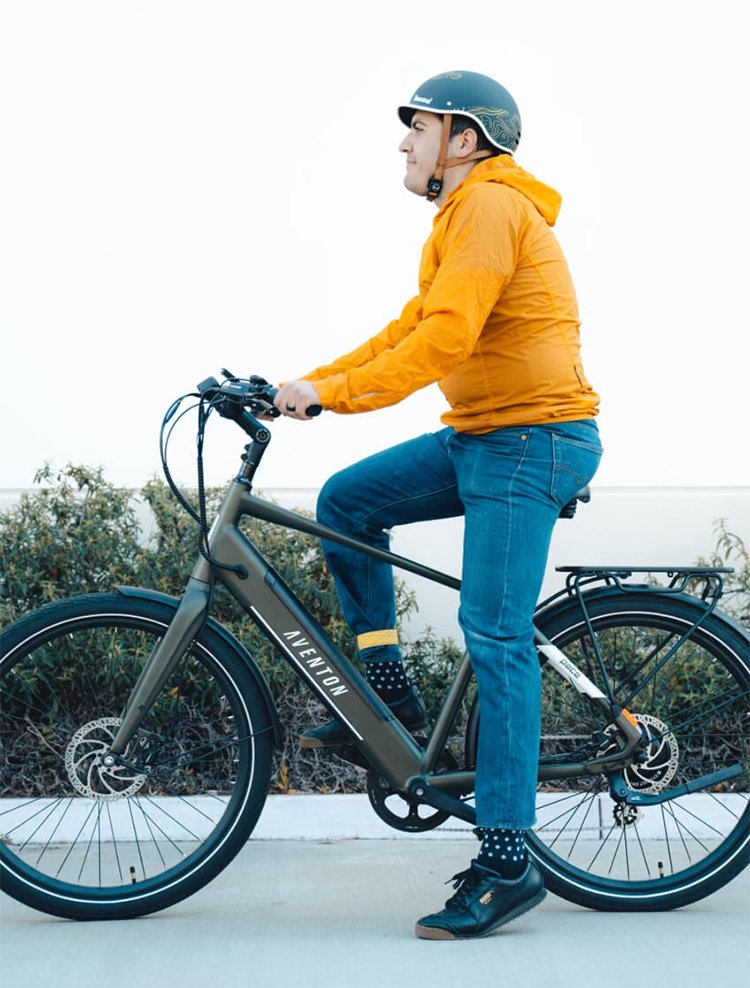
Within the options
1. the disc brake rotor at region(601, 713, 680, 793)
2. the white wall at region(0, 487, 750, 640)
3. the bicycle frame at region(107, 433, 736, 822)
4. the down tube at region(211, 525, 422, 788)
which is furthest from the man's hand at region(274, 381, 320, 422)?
the white wall at region(0, 487, 750, 640)

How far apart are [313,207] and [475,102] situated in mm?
2757

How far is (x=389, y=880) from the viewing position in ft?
14.2

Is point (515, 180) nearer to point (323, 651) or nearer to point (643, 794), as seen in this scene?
point (323, 651)

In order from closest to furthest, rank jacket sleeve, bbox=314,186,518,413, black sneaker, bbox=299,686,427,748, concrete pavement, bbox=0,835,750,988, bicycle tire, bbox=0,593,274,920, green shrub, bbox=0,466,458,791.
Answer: concrete pavement, bbox=0,835,750,988 < jacket sleeve, bbox=314,186,518,413 < bicycle tire, bbox=0,593,274,920 < black sneaker, bbox=299,686,427,748 < green shrub, bbox=0,466,458,791

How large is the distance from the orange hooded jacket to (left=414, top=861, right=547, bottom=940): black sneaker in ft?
3.67

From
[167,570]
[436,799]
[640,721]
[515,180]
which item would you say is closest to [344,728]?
[436,799]

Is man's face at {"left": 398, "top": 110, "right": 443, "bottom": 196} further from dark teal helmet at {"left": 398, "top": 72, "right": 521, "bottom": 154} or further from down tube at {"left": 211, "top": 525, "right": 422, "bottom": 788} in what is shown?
down tube at {"left": 211, "top": 525, "right": 422, "bottom": 788}

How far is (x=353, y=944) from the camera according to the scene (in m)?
3.65

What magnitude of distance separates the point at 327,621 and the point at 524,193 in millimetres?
2359

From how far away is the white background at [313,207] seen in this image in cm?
632

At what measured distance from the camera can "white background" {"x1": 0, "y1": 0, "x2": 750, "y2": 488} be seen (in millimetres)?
6316

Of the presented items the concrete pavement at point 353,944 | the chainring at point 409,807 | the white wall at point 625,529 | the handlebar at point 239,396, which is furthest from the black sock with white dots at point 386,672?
the white wall at point 625,529

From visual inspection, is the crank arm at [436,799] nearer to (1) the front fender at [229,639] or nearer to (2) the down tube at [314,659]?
(2) the down tube at [314,659]

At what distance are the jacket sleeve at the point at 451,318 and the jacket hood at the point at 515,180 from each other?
107 millimetres
